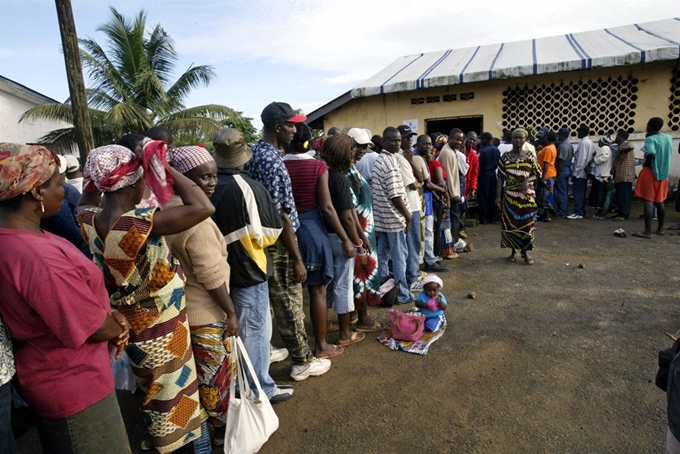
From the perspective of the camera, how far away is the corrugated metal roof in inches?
376

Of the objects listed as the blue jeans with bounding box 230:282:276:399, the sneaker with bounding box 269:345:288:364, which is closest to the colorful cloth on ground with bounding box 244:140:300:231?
the blue jeans with bounding box 230:282:276:399

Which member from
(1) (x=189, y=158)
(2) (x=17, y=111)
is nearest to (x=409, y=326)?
(1) (x=189, y=158)

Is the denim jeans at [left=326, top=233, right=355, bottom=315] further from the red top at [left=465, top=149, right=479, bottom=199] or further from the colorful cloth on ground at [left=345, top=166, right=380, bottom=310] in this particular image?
the red top at [left=465, top=149, right=479, bottom=199]

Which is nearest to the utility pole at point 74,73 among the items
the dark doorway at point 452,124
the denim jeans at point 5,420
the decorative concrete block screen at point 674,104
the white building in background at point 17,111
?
the denim jeans at point 5,420

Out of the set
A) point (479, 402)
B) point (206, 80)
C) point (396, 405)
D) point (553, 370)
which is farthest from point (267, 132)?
point (206, 80)

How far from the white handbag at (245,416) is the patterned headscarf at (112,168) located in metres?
1.03

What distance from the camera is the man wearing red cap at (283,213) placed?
2846 mm

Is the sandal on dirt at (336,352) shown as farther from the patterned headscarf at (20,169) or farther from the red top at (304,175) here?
the patterned headscarf at (20,169)

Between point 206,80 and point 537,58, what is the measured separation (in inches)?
409

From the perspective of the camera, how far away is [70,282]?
4.77 ft

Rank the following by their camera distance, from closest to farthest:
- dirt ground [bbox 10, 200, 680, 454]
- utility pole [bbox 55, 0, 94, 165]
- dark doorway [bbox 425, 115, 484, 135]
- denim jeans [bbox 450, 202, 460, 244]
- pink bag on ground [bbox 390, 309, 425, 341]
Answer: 1. dirt ground [bbox 10, 200, 680, 454]
2. pink bag on ground [bbox 390, 309, 425, 341]
3. utility pole [bbox 55, 0, 94, 165]
4. denim jeans [bbox 450, 202, 460, 244]
5. dark doorway [bbox 425, 115, 484, 135]

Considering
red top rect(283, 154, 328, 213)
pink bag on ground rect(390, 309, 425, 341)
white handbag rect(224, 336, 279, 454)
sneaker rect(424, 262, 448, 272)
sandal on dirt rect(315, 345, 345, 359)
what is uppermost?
red top rect(283, 154, 328, 213)

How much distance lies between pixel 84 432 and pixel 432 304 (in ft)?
9.35

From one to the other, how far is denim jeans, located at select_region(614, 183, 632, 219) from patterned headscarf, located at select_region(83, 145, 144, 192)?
907 cm
